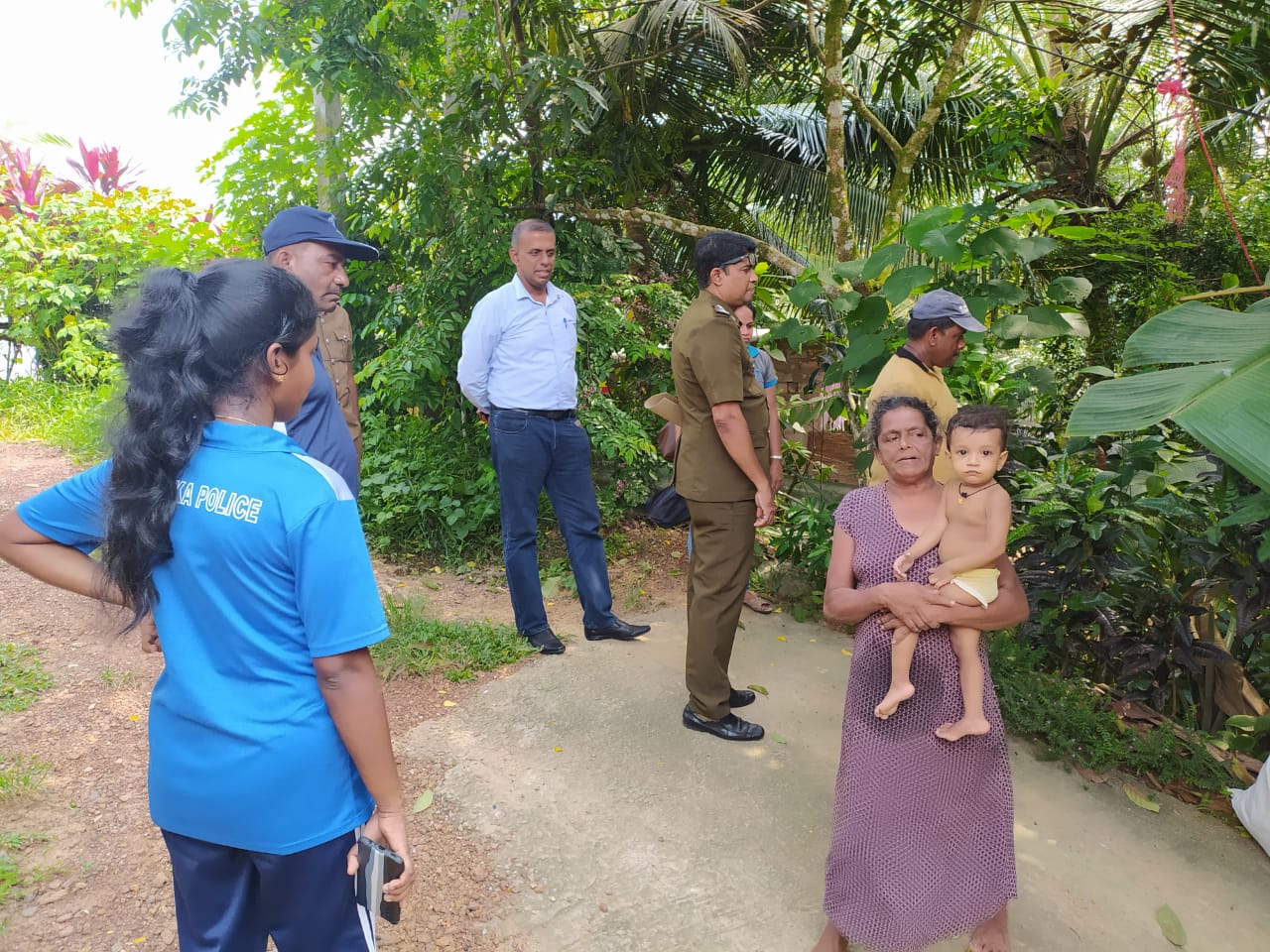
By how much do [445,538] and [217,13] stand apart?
3.26 m

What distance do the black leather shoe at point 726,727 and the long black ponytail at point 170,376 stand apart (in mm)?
2427

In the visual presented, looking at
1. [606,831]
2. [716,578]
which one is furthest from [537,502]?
[606,831]

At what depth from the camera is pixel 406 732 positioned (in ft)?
11.4

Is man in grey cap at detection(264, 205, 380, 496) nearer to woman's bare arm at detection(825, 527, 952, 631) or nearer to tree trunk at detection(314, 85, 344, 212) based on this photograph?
woman's bare arm at detection(825, 527, 952, 631)

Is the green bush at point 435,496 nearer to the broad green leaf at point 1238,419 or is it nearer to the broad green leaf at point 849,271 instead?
the broad green leaf at point 849,271

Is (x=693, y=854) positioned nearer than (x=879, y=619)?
No

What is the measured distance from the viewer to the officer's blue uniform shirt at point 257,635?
1.33 metres

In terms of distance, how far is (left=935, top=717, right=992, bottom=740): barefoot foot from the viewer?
2080 mm

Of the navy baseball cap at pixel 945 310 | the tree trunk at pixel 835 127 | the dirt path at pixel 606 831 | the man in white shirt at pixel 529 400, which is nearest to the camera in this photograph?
the dirt path at pixel 606 831

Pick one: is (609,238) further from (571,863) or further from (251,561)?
(251,561)

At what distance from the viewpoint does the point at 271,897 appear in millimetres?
1457

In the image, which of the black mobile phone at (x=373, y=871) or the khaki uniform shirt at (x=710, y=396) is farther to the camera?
the khaki uniform shirt at (x=710, y=396)

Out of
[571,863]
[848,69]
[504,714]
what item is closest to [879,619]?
[571,863]

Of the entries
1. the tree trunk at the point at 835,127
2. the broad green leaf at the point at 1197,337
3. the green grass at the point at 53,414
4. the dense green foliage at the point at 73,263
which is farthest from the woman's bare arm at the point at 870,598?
the dense green foliage at the point at 73,263
